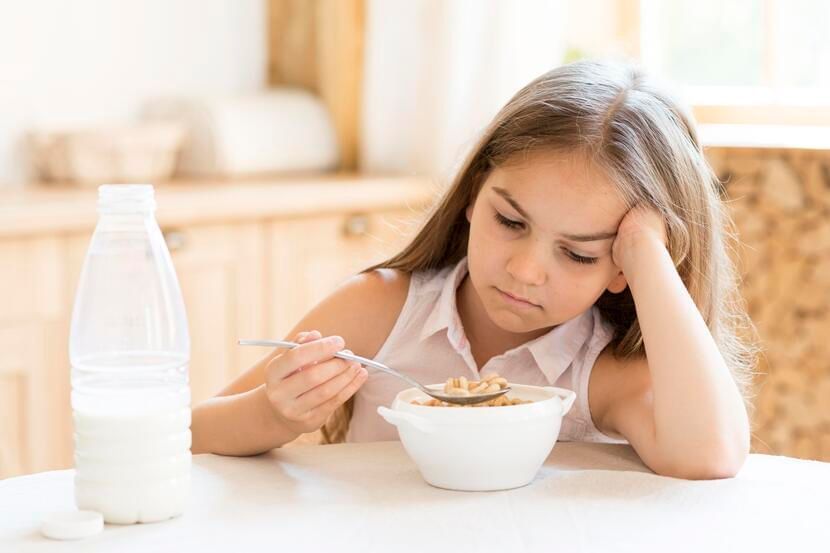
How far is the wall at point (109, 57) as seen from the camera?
2906mm

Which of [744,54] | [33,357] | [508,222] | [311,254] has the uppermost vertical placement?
[744,54]

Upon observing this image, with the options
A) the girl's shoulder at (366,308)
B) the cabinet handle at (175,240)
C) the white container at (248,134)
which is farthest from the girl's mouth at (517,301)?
the white container at (248,134)

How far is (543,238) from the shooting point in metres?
1.29

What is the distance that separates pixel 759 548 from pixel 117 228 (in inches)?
23.3

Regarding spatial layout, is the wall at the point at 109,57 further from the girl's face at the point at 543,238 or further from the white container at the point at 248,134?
the girl's face at the point at 543,238

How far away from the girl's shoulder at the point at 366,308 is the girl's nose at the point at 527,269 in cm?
25

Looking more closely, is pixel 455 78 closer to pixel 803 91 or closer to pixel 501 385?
pixel 803 91

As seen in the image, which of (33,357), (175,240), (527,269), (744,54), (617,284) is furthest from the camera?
(744,54)

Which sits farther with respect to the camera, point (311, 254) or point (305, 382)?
point (311, 254)

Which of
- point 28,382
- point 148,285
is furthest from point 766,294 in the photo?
point 148,285

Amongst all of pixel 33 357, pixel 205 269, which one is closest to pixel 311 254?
pixel 205 269

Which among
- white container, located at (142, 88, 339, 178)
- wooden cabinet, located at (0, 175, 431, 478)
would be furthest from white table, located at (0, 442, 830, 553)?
white container, located at (142, 88, 339, 178)

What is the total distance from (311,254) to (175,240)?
0.41 meters

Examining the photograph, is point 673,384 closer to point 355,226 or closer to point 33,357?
point 33,357
